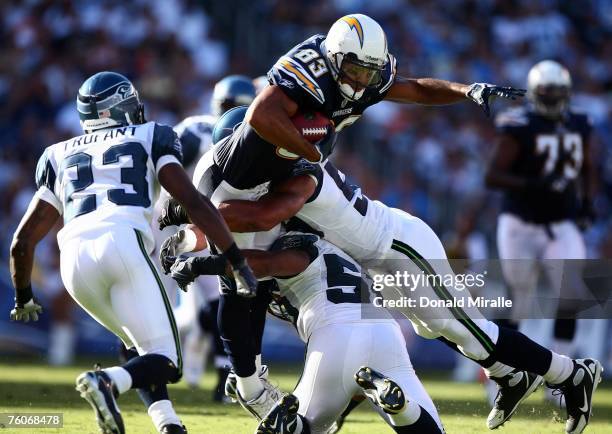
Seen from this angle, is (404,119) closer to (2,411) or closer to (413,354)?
(413,354)

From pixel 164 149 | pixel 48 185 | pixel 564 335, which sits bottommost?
pixel 564 335

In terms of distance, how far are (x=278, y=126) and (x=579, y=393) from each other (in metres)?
1.95

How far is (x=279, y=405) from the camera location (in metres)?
4.52

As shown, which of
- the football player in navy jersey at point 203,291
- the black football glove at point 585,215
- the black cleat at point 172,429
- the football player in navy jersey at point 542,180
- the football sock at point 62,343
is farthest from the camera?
the football sock at point 62,343

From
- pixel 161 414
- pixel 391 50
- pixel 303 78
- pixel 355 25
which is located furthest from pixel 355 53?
pixel 391 50

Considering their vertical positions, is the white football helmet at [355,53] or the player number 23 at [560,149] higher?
the white football helmet at [355,53]

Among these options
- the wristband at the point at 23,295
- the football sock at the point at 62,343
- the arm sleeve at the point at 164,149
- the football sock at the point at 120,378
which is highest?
the arm sleeve at the point at 164,149

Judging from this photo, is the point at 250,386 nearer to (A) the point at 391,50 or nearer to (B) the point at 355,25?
(B) the point at 355,25

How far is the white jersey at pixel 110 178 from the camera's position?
475cm

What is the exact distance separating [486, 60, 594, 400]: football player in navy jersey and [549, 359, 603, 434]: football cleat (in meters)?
2.68

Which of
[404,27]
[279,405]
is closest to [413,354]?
[404,27]

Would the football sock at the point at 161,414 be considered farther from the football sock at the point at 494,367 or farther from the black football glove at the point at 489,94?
the black football glove at the point at 489,94

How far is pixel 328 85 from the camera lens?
17.4 ft

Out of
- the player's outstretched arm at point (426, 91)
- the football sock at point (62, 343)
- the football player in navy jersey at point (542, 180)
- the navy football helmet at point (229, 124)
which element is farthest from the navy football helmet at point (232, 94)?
the football sock at point (62, 343)
